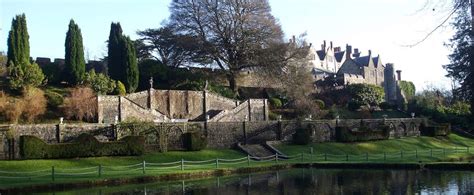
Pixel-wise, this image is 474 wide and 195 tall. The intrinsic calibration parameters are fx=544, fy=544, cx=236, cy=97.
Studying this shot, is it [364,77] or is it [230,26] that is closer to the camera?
[230,26]

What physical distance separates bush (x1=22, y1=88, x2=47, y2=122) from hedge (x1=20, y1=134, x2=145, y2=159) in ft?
22.3

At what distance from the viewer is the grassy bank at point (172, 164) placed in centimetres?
2862

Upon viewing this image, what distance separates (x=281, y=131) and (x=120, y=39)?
63.1 feet

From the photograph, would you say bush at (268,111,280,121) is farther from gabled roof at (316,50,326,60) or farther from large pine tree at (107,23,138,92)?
gabled roof at (316,50,326,60)

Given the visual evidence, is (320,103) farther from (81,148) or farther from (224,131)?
(81,148)

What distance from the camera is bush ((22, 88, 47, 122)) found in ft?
136

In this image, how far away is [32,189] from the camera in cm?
2555

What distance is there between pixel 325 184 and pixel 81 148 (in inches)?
704

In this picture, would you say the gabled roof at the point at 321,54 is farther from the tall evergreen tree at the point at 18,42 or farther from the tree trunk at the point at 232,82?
the tall evergreen tree at the point at 18,42

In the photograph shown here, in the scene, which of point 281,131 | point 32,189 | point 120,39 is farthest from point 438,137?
point 32,189

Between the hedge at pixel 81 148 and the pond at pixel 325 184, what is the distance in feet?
31.5

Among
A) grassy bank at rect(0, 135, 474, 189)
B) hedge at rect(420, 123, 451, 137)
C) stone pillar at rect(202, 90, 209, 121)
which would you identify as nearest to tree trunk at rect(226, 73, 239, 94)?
stone pillar at rect(202, 90, 209, 121)

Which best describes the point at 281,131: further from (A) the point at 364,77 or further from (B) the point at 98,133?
(A) the point at 364,77

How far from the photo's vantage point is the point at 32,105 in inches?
1639
